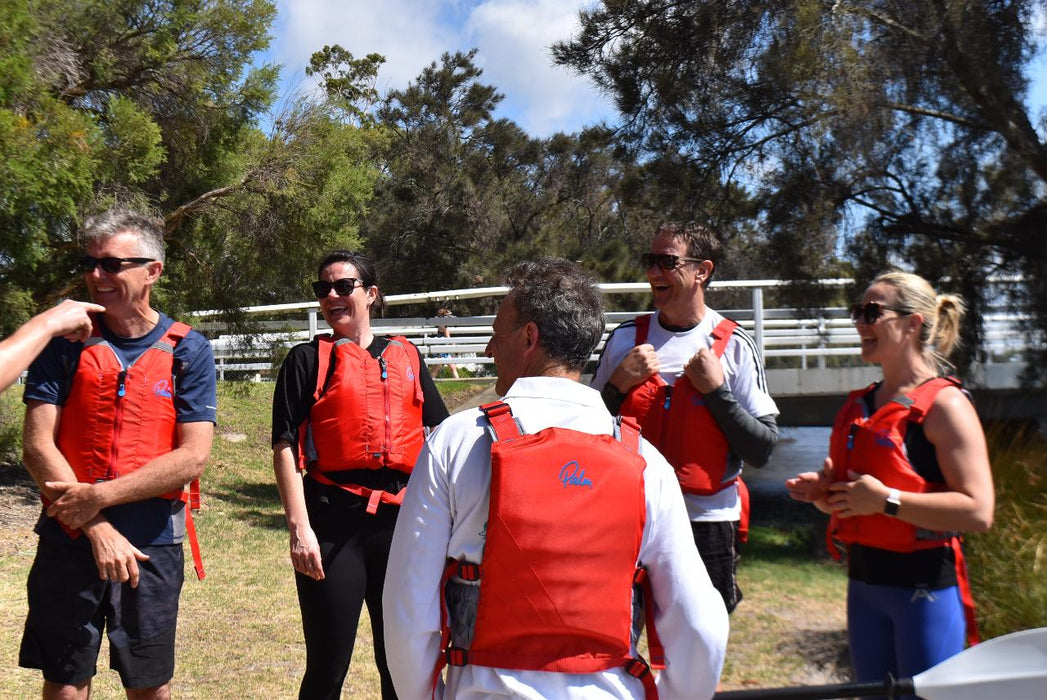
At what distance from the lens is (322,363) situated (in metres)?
3.71

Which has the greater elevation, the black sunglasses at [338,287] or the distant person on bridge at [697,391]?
the black sunglasses at [338,287]

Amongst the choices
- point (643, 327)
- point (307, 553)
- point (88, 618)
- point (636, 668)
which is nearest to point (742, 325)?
point (643, 327)

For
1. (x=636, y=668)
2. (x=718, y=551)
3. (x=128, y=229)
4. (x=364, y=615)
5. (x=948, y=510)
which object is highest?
(x=128, y=229)

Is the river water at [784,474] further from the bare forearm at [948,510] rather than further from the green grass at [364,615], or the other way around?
the bare forearm at [948,510]

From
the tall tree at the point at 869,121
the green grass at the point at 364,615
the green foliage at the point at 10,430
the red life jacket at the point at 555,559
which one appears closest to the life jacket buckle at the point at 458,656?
the red life jacket at the point at 555,559

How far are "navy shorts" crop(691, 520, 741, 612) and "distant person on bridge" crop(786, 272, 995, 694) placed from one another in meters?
0.37

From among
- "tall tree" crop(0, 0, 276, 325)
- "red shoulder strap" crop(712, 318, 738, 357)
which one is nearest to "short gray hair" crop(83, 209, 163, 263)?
"red shoulder strap" crop(712, 318, 738, 357)

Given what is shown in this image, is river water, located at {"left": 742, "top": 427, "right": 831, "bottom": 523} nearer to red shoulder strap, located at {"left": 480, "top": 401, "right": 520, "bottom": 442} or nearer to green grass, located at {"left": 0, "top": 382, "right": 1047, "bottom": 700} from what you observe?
green grass, located at {"left": 0, "top": 382, "right": 1047, "bottom": 700}

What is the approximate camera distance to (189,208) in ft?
37.7

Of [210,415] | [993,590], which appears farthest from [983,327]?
[210,415]

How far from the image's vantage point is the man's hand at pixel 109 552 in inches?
121

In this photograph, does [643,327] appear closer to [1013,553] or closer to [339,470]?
[339,470]

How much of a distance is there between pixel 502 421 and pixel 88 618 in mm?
1935

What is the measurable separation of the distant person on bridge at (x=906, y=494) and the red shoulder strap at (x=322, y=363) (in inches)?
69.7
